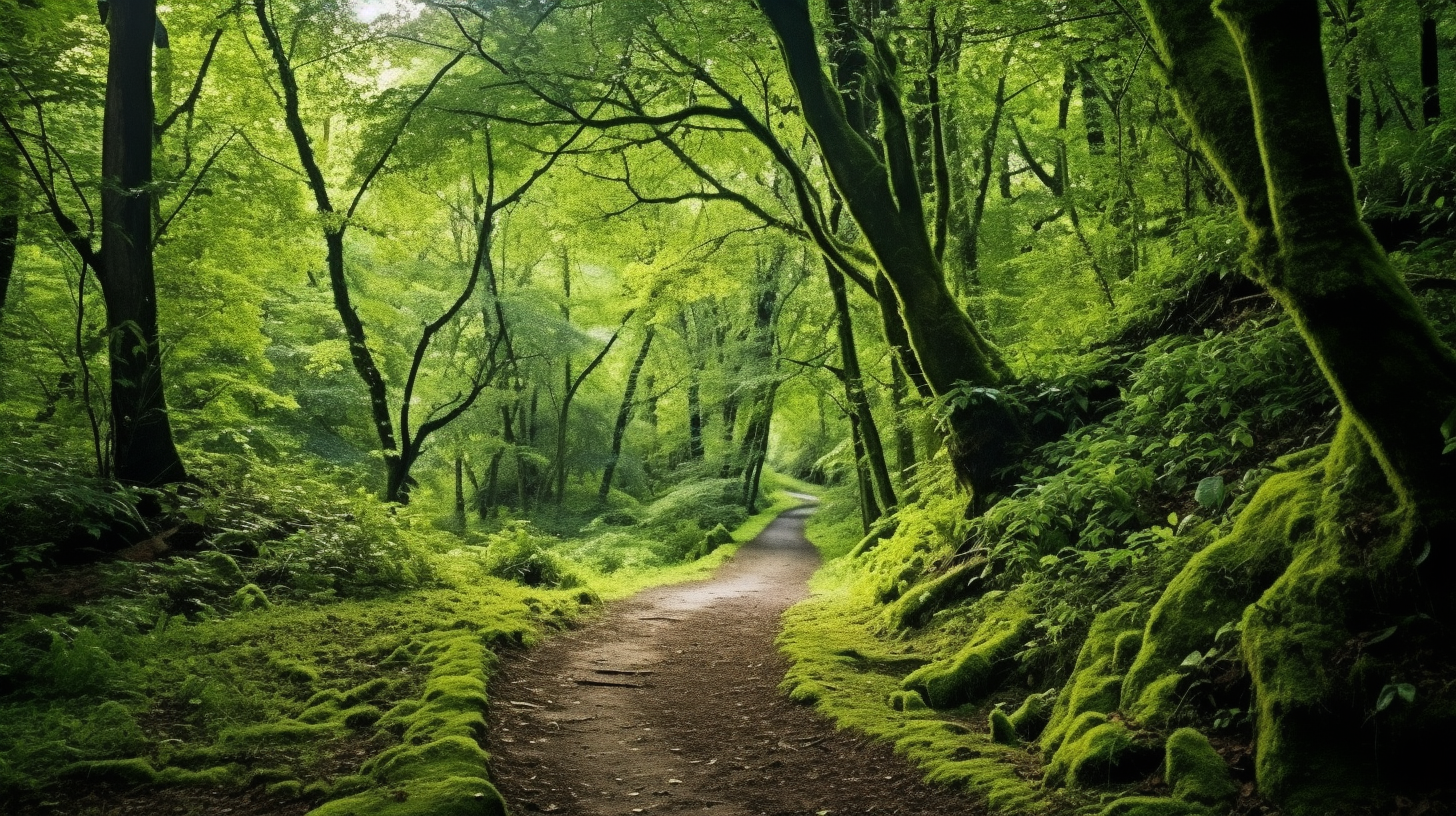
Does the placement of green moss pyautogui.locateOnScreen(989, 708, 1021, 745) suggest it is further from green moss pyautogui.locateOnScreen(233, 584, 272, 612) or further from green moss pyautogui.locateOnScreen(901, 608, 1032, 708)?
green moss pyautogui.locateOnScreen(233, 584, 272, 612)

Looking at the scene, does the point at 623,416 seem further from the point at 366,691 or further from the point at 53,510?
the point at 366,691

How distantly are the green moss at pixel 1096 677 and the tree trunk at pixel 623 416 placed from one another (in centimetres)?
2260

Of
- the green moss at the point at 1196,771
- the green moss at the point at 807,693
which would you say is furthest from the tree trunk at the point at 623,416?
the green moss at the point at 1196,771

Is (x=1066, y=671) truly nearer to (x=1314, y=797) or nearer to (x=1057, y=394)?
(x=1314, y=797)

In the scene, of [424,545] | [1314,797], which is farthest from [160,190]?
[1314,797]

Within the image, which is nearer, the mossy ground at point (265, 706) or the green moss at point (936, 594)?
the mossy ground at point (265, 706)

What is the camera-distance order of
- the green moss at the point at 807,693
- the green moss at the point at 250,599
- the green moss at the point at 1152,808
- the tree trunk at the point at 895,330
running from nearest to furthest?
the green moss at the point at 1152,808 < the green moss at the point at 807,693 < the green moss at the point at 250,599 < the tree trunk at the point at 895,330

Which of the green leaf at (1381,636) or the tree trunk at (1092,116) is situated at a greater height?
the tree trunk at (1092,116)

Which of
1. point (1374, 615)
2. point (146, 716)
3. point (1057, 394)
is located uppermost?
point (1057, 394)

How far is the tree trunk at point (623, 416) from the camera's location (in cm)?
2728

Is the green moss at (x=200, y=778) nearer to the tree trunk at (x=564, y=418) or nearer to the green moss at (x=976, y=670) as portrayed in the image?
the green moss at (x=976, y=670)

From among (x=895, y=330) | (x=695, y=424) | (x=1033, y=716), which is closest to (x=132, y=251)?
(x=895, y=330)

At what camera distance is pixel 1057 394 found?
769 cm

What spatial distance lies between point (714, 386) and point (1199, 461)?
19143 millimetres
